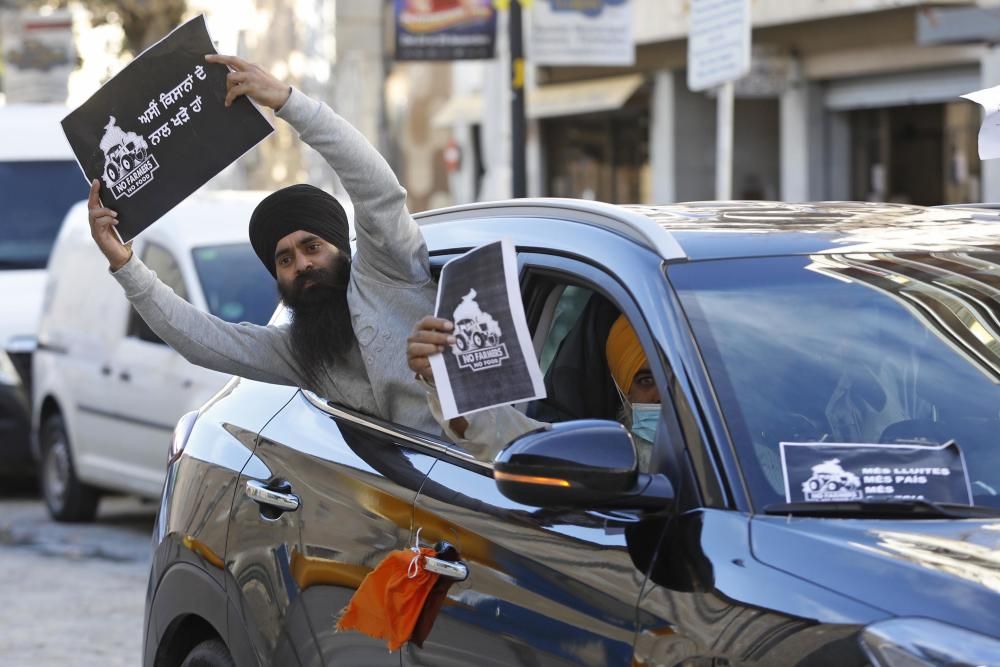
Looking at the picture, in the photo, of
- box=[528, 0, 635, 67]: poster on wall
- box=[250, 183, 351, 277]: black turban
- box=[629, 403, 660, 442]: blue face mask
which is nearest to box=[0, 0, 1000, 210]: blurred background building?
box=[528, 0, 635, 67]: poster on wall

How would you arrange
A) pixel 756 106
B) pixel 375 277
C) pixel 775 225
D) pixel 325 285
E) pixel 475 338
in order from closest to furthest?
1. pixel 475 338
2. pixel 775 225
3. pixel 375 277
4. pixel 325 285
5. pixel 756 106

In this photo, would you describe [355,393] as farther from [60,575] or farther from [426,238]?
[60,575]

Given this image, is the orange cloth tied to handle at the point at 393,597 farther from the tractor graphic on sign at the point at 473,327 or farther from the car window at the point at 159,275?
the car window at the point at 159,275

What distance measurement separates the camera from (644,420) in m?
3.83

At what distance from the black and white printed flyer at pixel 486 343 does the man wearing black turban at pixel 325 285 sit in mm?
468

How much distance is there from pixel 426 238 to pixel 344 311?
0.93 feet

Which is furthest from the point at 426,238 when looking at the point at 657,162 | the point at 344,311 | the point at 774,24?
the point at 657,162

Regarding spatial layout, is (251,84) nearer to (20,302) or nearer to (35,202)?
(20,302)

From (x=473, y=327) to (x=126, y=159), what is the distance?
1531mm

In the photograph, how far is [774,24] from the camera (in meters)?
21.3

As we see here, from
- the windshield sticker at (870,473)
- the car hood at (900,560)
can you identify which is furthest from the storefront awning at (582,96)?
the car hood at (900,560)

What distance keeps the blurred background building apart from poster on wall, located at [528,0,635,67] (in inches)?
98.5

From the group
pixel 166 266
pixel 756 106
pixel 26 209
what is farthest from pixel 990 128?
pixel 756 106

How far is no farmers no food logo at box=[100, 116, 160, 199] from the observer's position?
4852 mm
